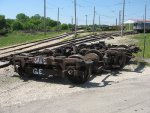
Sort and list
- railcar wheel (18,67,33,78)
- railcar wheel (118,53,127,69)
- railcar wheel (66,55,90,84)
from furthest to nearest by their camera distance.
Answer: railcar wheel (118,53,127,69)
railcar wheel (18,67,33,78)
railcar wheel (66,55,90,84)

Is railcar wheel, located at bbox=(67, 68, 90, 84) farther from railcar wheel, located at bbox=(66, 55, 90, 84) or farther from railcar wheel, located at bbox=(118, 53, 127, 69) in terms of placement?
railcar wheel, located at bbox=(118, 53, 127, 69)

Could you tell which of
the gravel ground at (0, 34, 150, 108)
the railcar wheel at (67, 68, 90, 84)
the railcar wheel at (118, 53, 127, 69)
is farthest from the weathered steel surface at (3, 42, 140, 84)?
the railcar wheel at (118, 53, 127, 69)

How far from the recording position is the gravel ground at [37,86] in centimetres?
844

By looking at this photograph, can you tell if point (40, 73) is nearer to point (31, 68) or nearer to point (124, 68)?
point (31, 68)

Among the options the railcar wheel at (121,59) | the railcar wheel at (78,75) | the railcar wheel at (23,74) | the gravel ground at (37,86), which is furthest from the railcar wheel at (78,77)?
the railcar wheel at (121,59)

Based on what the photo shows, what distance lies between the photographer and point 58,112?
717 cm

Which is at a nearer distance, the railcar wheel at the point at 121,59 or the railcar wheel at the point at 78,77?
the railcar wheel at the point at 78,77

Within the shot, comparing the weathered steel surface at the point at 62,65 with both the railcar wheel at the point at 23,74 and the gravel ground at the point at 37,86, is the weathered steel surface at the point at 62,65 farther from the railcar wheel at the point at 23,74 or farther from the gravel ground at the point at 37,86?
the gravel ground at the point at 37,86

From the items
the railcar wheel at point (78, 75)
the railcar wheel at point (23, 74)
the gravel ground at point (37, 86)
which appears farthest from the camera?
the railcar wheel at point (23, 74)

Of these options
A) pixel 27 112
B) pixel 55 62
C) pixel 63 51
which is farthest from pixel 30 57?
pixel 27 112

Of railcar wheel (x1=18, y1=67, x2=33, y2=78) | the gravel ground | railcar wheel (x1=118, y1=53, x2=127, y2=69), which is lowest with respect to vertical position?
the gravel ground

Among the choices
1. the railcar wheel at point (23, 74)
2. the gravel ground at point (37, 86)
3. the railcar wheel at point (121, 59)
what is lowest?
the gravel ground at point (37, 86)

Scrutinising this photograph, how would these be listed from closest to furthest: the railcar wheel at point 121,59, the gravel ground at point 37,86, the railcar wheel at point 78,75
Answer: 1. the gravel ground at point 37,86
2. the railcar wheel at point 78,75
3. the railcar wheel at point 121,59

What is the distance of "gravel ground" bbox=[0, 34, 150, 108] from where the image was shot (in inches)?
332
